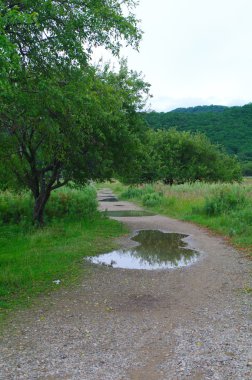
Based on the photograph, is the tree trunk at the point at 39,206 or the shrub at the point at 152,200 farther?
the shrub at the point at 152,200

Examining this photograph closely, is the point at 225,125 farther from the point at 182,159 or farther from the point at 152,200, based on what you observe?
the point at 152,200

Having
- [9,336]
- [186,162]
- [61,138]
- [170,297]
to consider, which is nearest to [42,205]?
[61,138]

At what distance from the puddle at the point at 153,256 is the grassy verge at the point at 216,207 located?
75.9 inches

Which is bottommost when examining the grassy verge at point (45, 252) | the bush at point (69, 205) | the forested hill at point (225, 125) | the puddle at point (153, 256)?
the puddle at point (153, 256)

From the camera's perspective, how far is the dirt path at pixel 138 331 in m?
4.47

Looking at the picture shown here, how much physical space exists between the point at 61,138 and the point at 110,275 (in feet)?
12.2

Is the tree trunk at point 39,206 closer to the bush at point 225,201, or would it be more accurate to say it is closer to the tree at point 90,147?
the tree at point 90,147

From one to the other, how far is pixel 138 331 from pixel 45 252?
608 cm

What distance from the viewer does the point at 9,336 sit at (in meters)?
5.54

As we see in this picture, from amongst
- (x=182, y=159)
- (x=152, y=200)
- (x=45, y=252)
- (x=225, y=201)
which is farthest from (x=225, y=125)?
(x=45, y=252)

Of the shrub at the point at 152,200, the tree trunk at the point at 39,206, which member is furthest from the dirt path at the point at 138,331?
the shrub at the point at 152,200

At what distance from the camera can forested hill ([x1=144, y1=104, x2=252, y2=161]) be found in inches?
2795

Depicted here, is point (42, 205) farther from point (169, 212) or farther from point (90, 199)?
point (169, 212)

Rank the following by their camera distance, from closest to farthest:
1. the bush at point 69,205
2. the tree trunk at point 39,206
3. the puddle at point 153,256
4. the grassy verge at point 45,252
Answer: the grassy verge at point 45,252 → the puddle at point 153,256 → the tree trunk at point 39,206 → the bush at point 69,205
